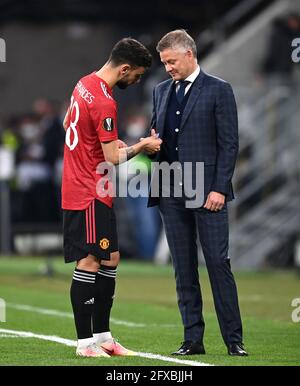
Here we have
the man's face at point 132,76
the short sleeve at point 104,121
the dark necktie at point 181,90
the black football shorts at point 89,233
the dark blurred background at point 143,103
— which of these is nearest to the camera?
the short sleeve at point 104,121

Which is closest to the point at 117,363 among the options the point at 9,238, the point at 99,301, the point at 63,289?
the point at 99,301

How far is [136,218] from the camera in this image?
2367 cm

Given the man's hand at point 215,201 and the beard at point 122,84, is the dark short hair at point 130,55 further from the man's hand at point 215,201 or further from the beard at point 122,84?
the man's hand at point 215,201

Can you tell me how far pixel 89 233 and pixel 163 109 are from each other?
4.11 feet

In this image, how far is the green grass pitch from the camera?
9.30 meters

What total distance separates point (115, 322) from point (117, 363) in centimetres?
384

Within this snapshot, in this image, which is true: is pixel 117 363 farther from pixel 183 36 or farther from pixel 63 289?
Result: pixel 63 289

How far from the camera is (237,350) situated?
942 centimetres

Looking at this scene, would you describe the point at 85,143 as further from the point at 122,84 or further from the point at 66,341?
the point at 66,341

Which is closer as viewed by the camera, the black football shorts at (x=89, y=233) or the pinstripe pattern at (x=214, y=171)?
the black football shorts at (x=89, y=233)

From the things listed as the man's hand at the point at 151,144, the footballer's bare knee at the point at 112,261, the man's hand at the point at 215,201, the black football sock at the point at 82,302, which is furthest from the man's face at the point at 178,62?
the black football sock at the point at 82,302

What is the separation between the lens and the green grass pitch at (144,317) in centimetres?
930


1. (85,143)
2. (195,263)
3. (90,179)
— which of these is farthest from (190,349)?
(85,143)

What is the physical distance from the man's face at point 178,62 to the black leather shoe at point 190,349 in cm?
211
